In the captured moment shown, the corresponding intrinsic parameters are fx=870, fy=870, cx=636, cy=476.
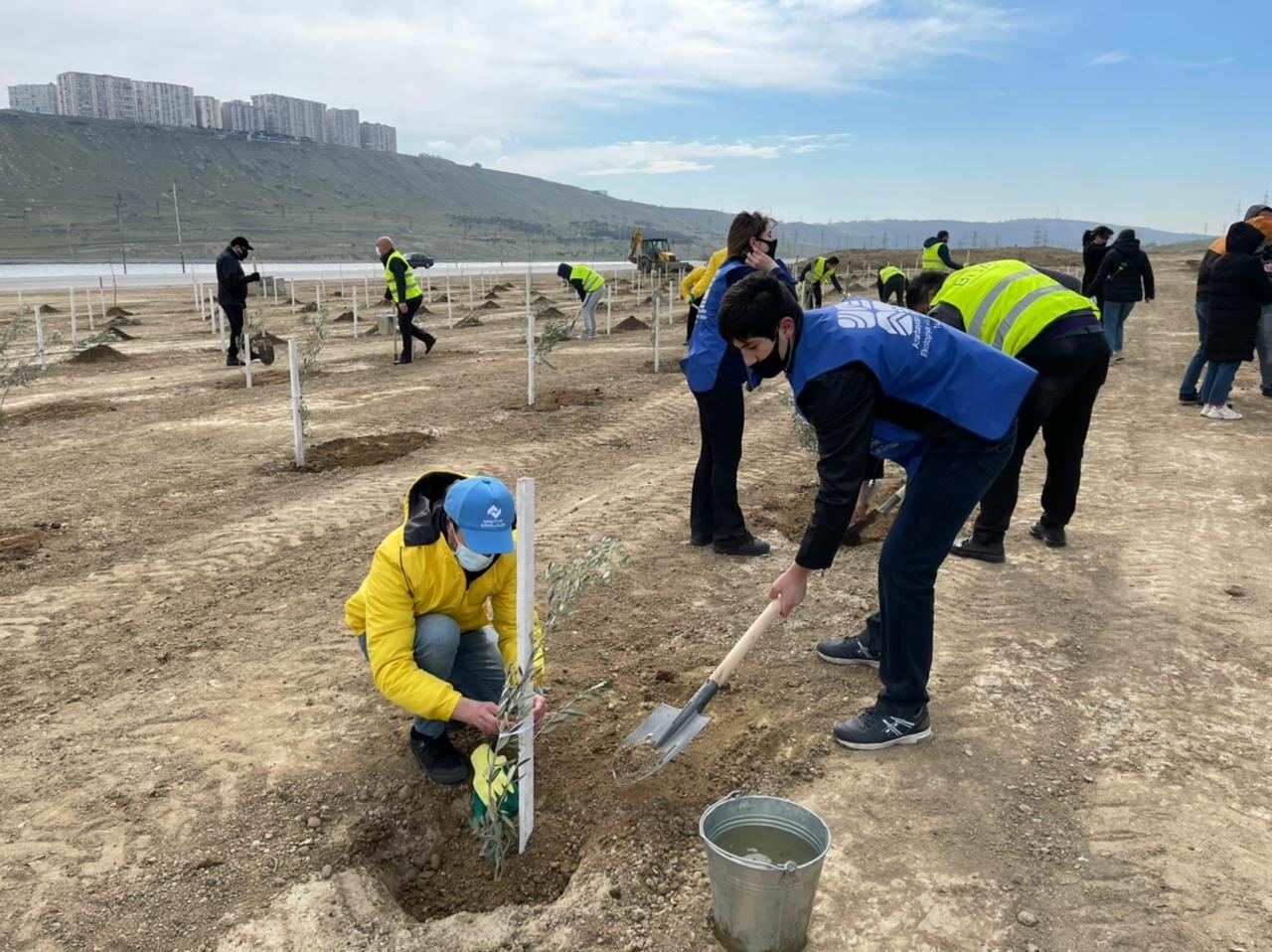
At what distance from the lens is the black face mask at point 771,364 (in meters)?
2.42

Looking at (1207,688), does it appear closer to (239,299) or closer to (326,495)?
(326,495)

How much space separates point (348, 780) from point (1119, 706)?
274 centimetres

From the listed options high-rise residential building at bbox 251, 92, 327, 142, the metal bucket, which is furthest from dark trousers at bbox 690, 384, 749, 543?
high-rise residential building at bbox 251, 92, 327, 142

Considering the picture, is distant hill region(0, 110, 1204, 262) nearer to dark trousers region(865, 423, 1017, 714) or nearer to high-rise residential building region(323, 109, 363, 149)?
high-rise residential building region(323, 109, 363, 149)

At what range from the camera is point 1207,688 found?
332 cm

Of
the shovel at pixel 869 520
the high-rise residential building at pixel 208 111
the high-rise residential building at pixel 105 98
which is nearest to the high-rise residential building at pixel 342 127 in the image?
the high-rise residential building at pixel 208 111

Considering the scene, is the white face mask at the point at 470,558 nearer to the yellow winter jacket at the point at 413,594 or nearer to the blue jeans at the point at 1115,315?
the yellow winter jacket at the point at 413,594

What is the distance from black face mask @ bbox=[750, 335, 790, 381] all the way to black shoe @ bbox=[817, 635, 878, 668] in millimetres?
1478

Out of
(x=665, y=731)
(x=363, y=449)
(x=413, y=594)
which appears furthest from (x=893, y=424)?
(x=363, y=449)

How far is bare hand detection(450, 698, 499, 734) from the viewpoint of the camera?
242 cm

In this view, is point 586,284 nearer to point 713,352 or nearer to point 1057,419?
point 713,352

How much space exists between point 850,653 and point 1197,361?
22.8 feet

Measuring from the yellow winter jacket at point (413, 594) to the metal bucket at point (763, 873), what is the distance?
66 cm

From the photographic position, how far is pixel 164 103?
140750 millimetres
